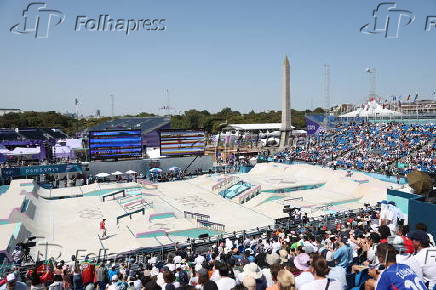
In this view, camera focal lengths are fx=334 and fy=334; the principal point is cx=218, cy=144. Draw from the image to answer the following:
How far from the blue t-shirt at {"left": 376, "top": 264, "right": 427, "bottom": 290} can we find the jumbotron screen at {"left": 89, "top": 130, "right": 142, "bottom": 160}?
35.4 meters

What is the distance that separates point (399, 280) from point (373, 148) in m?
39.4

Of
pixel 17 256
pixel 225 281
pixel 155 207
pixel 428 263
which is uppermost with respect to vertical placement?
pixel 428 263

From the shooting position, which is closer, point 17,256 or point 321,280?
point 321,280

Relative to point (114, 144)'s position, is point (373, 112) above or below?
above

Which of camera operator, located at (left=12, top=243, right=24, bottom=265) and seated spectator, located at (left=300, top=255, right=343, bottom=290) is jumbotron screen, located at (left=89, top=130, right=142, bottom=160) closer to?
camera operator, located at (left=12, top=243, right=24, bottom=265)

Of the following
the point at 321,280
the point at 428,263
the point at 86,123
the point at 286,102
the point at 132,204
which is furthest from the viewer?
the point at 86,123

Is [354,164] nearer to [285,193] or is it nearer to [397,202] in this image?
[285,193]

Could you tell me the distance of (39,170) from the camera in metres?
34.9

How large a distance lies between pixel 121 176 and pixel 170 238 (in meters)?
21.3

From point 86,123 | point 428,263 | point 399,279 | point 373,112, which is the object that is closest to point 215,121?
point 86,123

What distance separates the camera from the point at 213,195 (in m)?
30.4

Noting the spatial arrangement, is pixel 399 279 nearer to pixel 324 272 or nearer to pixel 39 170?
pixel 324 272

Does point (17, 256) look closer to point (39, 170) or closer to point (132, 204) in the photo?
point (132, 204)

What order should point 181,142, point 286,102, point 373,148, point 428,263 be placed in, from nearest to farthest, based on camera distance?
point 428,263, point 373,148, point 181,142, point 286,102
